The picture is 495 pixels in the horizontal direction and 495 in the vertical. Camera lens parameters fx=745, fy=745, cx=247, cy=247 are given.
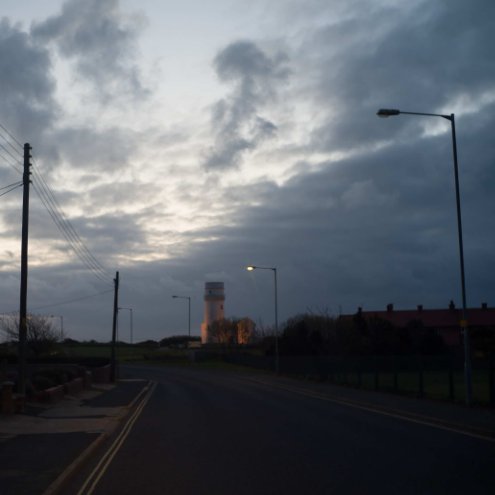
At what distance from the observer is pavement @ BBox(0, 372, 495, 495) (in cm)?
1182

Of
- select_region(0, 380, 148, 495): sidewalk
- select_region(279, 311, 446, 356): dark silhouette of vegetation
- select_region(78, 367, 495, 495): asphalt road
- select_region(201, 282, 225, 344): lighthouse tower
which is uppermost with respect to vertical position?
select_region(201, 282, 225, 344): lighthouse tower

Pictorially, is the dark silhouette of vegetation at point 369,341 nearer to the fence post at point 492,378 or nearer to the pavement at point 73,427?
the pavement at point 73,427

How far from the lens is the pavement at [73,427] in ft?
38.8

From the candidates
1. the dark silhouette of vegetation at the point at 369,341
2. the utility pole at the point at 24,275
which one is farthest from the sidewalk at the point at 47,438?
the dark silhouette of vegetation at the point at 369,341

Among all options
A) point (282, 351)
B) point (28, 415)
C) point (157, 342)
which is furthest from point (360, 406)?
point (157, 342)

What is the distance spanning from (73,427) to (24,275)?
734cm

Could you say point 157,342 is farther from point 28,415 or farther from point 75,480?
point 75,480

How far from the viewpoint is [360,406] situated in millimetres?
25531

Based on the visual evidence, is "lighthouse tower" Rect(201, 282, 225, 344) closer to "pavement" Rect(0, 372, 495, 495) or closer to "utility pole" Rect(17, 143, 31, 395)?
"pavement" Rect(0, 372, 495, 495)

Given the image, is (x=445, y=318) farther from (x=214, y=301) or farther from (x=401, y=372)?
(x=401, y=372)

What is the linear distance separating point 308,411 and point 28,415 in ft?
29.8

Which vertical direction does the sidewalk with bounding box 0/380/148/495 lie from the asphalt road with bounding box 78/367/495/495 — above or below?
below

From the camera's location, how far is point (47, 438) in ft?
57.4

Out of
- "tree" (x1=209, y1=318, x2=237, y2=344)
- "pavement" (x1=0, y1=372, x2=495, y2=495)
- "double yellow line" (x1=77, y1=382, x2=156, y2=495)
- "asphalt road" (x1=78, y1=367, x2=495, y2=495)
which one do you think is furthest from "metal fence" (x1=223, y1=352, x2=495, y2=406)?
"tree" (x1=209, y1=318, x2=237, y2=344)
